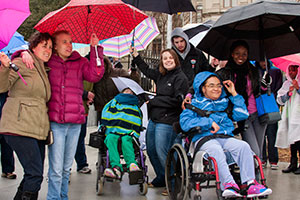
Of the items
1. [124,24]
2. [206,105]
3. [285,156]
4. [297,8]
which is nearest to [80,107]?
[124,24]

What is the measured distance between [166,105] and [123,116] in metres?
0.61

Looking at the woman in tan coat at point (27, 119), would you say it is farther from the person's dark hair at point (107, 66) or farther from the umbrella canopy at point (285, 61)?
the umbrella canopy at point (285, 61)

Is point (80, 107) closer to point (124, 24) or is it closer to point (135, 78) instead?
point (124, 24)

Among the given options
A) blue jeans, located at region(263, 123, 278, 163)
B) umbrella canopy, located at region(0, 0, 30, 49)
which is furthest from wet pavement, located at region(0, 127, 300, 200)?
umbrella canopy, located at region(0, 0, 30, 49)

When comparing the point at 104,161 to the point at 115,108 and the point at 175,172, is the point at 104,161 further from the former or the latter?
the point at 175,172

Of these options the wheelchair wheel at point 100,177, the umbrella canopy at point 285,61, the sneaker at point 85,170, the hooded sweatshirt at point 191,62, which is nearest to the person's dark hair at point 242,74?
the hooded sweatshirt at point 191,62

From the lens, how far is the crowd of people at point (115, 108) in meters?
3.46

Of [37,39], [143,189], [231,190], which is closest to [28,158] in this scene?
[37,39]

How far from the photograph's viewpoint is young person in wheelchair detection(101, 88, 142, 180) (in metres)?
4.66

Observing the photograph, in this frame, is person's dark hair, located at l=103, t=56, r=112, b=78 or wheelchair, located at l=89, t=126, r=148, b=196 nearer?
wheelchair, located at l=89, t=126, r=148, b=196

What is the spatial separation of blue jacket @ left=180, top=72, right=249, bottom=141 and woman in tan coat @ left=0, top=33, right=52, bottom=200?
5.35 ft

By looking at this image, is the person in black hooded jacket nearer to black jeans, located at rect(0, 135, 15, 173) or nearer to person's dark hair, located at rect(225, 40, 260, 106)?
person's dark hair, located at rect(225, 40, 260, 106)

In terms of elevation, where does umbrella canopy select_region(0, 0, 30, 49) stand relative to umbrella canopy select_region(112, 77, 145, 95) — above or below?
above

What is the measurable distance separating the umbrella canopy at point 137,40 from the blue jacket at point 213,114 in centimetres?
163
